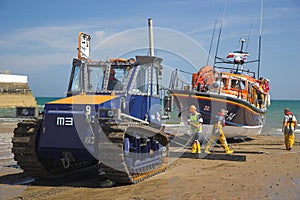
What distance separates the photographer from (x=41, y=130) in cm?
900

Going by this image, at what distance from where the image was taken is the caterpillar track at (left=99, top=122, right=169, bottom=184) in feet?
26.5

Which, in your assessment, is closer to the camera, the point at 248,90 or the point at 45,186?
the point at 45,186

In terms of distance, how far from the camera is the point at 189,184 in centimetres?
905

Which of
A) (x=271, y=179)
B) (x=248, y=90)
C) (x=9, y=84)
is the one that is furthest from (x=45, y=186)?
(x=9, y=84)

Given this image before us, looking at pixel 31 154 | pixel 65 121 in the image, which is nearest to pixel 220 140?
pixel 65 121

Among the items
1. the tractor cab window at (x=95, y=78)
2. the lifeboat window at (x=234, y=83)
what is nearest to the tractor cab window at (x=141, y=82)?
the tractor cab window at (x=95, y=78)

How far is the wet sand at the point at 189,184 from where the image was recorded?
8.06m

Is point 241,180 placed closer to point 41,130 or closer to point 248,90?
point 41,130

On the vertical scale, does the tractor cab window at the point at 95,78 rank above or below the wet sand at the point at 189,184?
above

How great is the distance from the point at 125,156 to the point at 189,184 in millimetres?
1612

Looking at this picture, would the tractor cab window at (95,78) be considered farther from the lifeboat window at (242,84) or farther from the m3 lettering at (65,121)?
the lifeboat window at (242,84)

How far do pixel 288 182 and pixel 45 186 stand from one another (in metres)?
5.36

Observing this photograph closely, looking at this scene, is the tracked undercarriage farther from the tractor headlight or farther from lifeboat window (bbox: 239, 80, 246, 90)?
lifeboat window (bbox: 239, 80, 246, 90)

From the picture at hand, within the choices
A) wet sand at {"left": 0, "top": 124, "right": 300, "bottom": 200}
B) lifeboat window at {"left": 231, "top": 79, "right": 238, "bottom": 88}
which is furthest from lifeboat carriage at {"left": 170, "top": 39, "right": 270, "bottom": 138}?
wet sand at {"left": 0, "top": 124, "right": 300, "bottom": 200}
